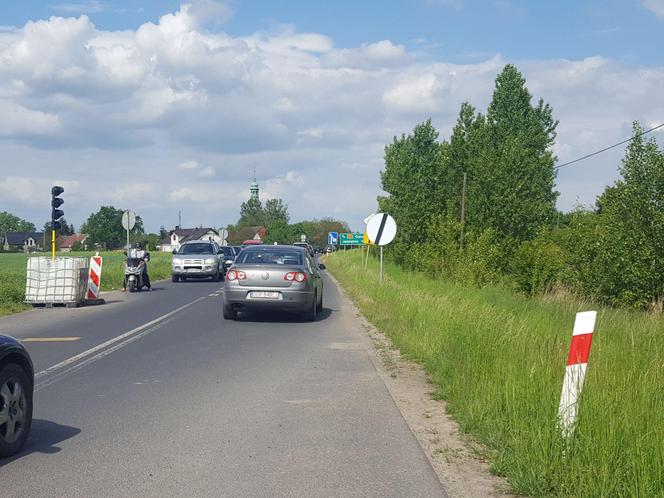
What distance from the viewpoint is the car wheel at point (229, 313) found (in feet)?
54.1

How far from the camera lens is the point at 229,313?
16.6 metres

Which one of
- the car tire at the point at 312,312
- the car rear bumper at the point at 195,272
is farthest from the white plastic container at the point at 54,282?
the car rear bumper at the point at 195,272

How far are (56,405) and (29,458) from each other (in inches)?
77.3

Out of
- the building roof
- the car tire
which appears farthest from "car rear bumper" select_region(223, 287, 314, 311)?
the building roof

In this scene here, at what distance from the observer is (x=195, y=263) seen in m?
34.8

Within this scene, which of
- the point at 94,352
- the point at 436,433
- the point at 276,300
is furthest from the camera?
the point at 276,300

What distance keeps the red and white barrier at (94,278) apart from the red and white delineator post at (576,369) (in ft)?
58.8

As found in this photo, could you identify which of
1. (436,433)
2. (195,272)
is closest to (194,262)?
(195,272)

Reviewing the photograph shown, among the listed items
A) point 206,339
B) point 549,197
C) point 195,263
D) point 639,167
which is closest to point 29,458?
point 206,339

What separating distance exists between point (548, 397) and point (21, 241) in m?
191

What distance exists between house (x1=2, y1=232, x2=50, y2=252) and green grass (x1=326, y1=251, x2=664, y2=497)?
182m

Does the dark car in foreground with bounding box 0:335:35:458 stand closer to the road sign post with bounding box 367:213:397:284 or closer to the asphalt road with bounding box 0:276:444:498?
the asphalt road with bounding box 0:276:444:498

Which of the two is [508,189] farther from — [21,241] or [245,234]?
[21,241]

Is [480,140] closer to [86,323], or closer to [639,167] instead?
[639,167]
